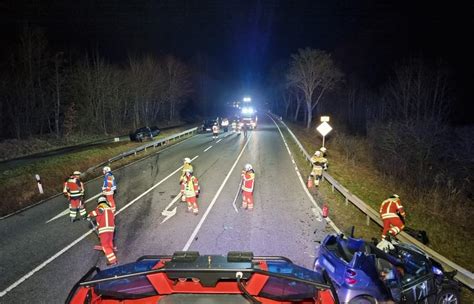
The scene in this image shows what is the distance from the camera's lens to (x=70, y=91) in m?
38.4

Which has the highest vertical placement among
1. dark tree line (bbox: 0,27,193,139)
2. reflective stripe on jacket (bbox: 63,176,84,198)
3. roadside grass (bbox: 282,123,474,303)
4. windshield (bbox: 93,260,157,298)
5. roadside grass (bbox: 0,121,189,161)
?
dark tree line (bbox: 0,27,193,139)

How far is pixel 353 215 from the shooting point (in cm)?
1164

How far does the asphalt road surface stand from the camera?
7.50 metres

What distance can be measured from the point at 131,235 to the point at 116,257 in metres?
1.48

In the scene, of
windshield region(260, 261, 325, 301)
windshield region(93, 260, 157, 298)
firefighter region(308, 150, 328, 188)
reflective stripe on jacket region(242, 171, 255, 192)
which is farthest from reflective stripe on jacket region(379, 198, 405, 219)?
windshield region(93, 260, 157, 298)

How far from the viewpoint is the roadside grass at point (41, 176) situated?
1367 centimetres

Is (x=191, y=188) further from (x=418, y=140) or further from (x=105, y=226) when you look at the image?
(x=418, y=140)

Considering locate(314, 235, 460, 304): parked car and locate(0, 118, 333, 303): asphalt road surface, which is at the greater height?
locate(314, 235, 460, 304): parked car

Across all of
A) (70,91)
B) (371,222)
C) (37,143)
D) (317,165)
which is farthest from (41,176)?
(70,91)

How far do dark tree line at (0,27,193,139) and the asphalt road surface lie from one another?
2109cm

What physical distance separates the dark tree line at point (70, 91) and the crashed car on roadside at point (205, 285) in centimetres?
3392

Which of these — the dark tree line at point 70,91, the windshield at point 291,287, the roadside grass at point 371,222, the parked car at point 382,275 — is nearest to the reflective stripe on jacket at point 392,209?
the roadside grass at point 371,222

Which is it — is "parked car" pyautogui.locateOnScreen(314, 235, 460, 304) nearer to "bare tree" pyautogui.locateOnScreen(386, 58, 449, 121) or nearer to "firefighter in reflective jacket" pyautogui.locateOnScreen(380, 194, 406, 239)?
"firefighter in reflective jacket" pyautogui.locateOnScreen(380, 194, 406, 239)

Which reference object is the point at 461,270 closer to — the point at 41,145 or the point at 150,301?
the point at 150,301
